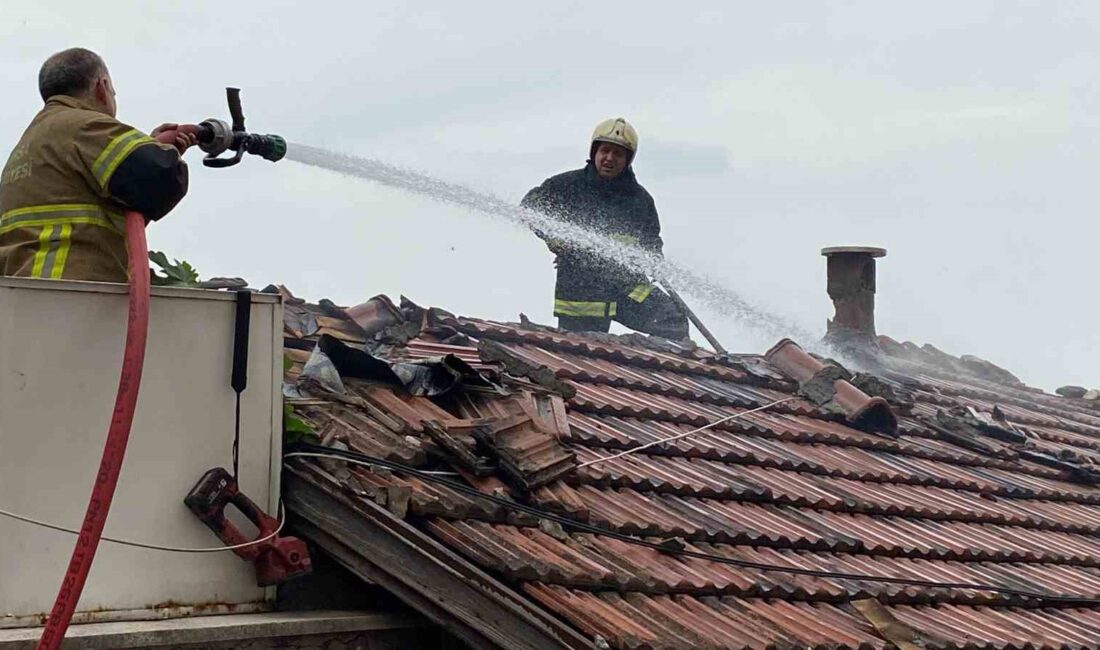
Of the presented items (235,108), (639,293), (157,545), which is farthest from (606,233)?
(157,545)

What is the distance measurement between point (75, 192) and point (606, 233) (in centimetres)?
631

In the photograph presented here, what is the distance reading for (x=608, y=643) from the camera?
3893mm

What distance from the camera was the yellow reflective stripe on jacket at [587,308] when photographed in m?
10.0

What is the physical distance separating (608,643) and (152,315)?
165 centimetres

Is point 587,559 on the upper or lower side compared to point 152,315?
lower

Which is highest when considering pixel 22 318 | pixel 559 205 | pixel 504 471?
pixel 559 205

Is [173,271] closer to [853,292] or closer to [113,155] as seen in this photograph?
[113,155]

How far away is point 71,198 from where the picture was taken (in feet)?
14.2

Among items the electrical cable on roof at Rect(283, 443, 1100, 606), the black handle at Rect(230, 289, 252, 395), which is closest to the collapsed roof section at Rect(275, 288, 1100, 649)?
the electrical cable on roof at Rect(283, 443, 1100, 606)

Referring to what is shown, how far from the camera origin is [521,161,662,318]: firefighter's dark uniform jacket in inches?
396

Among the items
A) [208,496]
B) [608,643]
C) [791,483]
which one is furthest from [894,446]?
[208,496]

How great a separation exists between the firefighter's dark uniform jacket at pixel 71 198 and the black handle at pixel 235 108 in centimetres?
50

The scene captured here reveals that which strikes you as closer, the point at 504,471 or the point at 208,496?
the point at 208,496

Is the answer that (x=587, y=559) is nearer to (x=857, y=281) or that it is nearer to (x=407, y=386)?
(x=407, y=386)
